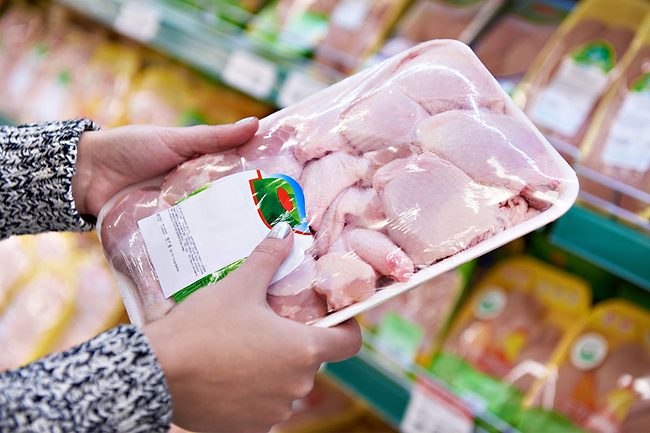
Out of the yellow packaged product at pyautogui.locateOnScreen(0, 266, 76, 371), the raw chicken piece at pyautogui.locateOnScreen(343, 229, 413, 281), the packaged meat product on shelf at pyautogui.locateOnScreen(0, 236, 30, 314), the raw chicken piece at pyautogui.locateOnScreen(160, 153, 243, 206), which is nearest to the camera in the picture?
the raw chicken piece at pyautogui.locateOnScreen(343, 229, 413, 281)

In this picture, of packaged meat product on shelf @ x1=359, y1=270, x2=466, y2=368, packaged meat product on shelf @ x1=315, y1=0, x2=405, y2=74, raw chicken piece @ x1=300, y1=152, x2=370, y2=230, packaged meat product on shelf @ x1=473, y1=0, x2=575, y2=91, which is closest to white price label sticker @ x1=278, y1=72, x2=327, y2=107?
packaged meat product on shelf @ x1=315, y1=0, x2=405, y2=74

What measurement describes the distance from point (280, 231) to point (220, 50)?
3.13 feet

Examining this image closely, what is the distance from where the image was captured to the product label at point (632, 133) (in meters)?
1.22

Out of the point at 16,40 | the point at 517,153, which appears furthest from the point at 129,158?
the point at 16,40

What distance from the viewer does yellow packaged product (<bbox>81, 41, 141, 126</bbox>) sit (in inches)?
83.0

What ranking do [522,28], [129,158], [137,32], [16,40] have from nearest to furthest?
[129,158] → [522,28] → [137,32] → [16,40]

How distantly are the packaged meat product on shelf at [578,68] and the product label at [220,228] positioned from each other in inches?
26.1

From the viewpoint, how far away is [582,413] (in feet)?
4.28

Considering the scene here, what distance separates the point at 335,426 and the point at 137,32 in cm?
117

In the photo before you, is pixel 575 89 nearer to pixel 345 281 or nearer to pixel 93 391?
pixel 345 281

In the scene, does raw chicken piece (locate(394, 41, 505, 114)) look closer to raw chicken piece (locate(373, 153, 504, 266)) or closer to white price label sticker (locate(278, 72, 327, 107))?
raw chicken piece (locate(373, 153, 504, 266))

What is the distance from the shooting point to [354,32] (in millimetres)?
1619

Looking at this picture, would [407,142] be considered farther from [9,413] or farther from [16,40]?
[16,40]

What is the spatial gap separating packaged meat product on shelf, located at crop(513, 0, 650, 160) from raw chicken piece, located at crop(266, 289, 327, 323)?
689 millimetres
